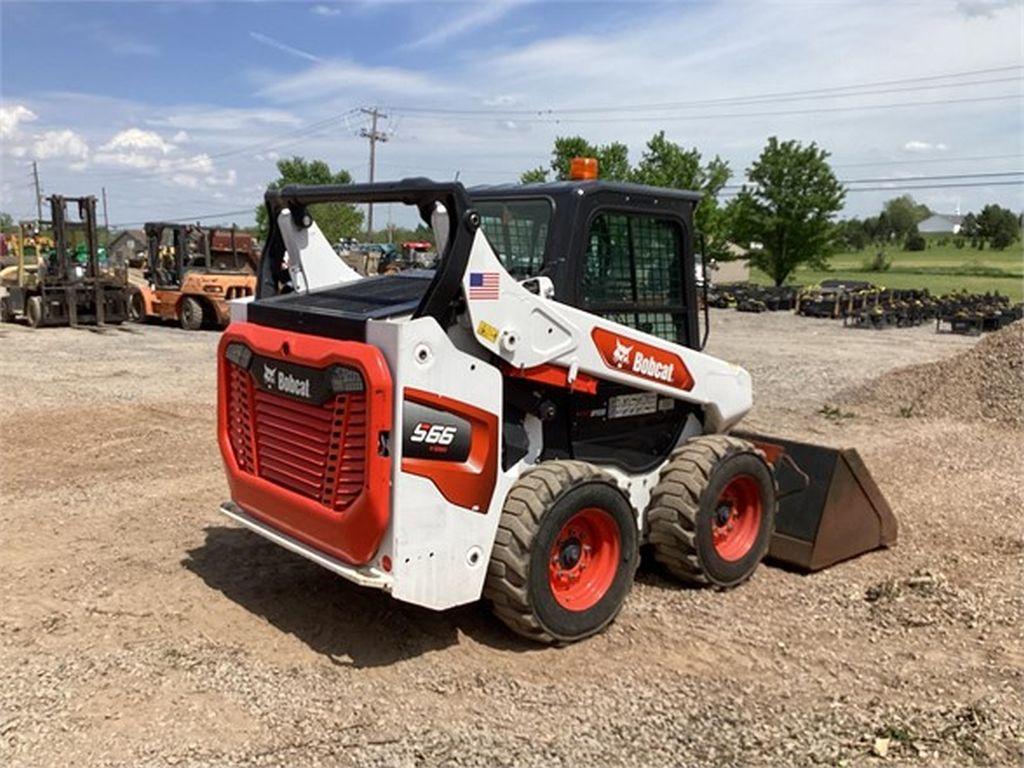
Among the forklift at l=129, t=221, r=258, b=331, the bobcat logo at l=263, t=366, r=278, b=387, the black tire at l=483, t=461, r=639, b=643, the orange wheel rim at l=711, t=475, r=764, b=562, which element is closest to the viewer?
the black tire at l=483, t=461, r=639, b=643

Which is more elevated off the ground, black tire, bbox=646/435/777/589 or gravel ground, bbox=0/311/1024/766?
black tire, bbox=646/435/777/589

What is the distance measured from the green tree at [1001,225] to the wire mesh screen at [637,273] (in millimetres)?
94107

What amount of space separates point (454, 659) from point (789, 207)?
3865 cm

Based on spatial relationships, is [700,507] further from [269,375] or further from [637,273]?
[269,375]

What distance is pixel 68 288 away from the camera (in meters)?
19.7

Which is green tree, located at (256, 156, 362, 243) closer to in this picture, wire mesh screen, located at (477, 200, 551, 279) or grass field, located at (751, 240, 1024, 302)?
grass field, located at (751, 240, 1024, 302)

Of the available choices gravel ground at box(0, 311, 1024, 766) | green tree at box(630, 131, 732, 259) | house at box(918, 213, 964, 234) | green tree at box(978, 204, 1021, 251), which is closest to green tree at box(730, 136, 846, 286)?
green tree at box(630, 131, 732, 259)

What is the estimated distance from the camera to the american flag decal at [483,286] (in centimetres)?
399

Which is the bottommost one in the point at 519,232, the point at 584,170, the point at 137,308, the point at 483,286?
the point at 137,308

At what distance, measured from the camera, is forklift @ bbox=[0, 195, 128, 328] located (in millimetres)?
19531

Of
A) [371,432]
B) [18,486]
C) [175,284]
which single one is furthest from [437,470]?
[175,284]

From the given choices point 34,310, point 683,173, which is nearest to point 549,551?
point 34,310

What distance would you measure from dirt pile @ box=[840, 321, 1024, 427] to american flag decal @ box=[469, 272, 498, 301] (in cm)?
848

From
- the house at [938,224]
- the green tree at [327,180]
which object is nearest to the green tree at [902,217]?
the house at [938,224]
